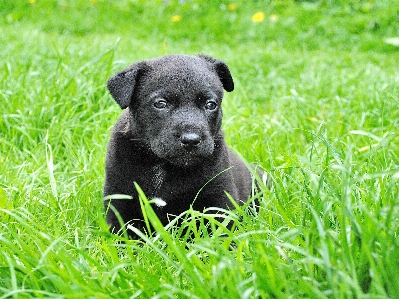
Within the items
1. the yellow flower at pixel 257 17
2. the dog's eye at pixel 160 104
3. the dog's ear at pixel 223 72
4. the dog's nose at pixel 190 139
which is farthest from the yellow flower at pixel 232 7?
the dog's nose at pixel 190 139

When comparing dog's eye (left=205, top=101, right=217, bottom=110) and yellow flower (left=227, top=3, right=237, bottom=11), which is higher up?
yellow flower (left=227, top=3, right=237, bottom=11)

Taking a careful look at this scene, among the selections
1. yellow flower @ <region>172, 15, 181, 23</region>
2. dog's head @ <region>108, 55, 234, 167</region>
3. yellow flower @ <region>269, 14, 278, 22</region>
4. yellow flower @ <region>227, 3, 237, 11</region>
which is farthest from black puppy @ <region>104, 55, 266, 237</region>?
yellow flower @ <region>227, 3, 237, 11</region>

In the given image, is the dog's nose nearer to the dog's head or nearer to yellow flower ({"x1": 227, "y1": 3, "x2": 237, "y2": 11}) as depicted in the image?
the dog's head

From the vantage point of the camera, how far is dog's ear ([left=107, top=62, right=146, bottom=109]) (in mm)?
3172

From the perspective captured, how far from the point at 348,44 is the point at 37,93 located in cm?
581

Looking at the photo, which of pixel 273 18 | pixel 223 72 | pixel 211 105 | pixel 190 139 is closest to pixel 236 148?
pixel 223 72

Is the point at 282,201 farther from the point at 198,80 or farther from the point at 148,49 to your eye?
the point at 148,49

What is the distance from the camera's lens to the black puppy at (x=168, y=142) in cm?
306

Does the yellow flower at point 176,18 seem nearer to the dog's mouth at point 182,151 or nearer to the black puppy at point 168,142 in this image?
the black puppy at point 168,142

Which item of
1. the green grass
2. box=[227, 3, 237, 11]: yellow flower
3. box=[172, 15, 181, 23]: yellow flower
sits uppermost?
box=[227, 3, 237, 11]: yellow flower

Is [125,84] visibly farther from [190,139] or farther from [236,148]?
[236,148]

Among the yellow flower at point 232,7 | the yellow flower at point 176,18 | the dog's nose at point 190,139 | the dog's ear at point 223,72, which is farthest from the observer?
the yellow flower at point 232,7

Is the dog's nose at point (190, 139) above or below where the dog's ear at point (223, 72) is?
below

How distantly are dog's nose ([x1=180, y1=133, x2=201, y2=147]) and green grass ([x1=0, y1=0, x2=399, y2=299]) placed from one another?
1.35 ft
